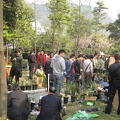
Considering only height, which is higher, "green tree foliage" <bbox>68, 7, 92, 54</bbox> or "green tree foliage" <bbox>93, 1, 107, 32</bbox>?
"green tree foliage" <bbox>93, 1, 107, 32</bbox>

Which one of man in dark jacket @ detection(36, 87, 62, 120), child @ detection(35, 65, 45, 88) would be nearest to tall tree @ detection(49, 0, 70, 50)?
child @ detection(35, 65, 45, 88)

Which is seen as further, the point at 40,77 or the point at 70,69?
the point at 40,77

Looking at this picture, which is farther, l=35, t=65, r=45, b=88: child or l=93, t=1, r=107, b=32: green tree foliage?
l=93, t=1, r=107, b=32: green tree foliage

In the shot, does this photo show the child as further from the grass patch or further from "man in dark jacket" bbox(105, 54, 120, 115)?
"man in dark jacket" bbox(105, 54, 120, 115)

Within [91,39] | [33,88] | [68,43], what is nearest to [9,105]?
[33,88]

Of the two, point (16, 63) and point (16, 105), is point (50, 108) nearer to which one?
point (16, 105)

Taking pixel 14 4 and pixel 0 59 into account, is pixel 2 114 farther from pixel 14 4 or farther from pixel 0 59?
pixel 14 4

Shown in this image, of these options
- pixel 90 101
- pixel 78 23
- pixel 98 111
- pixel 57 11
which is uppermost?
pixel 57 11

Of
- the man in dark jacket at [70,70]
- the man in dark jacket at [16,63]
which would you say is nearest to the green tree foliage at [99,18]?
the man in dark jacket at [70,70]

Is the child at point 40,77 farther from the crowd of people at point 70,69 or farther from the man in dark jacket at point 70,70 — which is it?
the man in dark jacket at point 70,70

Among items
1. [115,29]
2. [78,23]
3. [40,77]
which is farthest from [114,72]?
[115,29]

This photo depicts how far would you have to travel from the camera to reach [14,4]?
→ 1716 cm

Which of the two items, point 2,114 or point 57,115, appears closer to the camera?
point 2,114

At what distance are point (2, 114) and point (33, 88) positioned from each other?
6.23 metres
